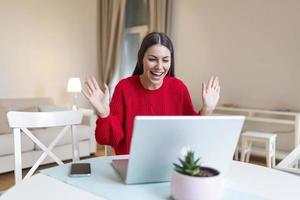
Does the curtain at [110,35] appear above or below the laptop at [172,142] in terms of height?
above

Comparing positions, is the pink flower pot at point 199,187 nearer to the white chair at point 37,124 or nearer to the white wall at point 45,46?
the white chair at point 37,124

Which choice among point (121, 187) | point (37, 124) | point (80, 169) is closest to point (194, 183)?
point (121, 187)

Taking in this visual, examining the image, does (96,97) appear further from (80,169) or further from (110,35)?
(110,35)

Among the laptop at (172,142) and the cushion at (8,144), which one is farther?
the cushion at (8,144)

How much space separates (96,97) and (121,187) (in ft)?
1.16

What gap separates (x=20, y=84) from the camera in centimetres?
427

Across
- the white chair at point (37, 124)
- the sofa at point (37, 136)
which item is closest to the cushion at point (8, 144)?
the sofa at point (37, 136)

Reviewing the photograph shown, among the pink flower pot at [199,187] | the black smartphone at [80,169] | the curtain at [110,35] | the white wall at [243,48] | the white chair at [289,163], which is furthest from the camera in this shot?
the curtain at [110,35]

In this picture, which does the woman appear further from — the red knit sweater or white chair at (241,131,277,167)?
white chair at (241,131,277,167)

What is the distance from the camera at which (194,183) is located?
0.76m

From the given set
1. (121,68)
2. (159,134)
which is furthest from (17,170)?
(121,68)

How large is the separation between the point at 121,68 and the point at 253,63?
225 centimetres

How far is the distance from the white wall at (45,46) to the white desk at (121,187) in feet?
11.5

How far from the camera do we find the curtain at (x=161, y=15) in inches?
171
